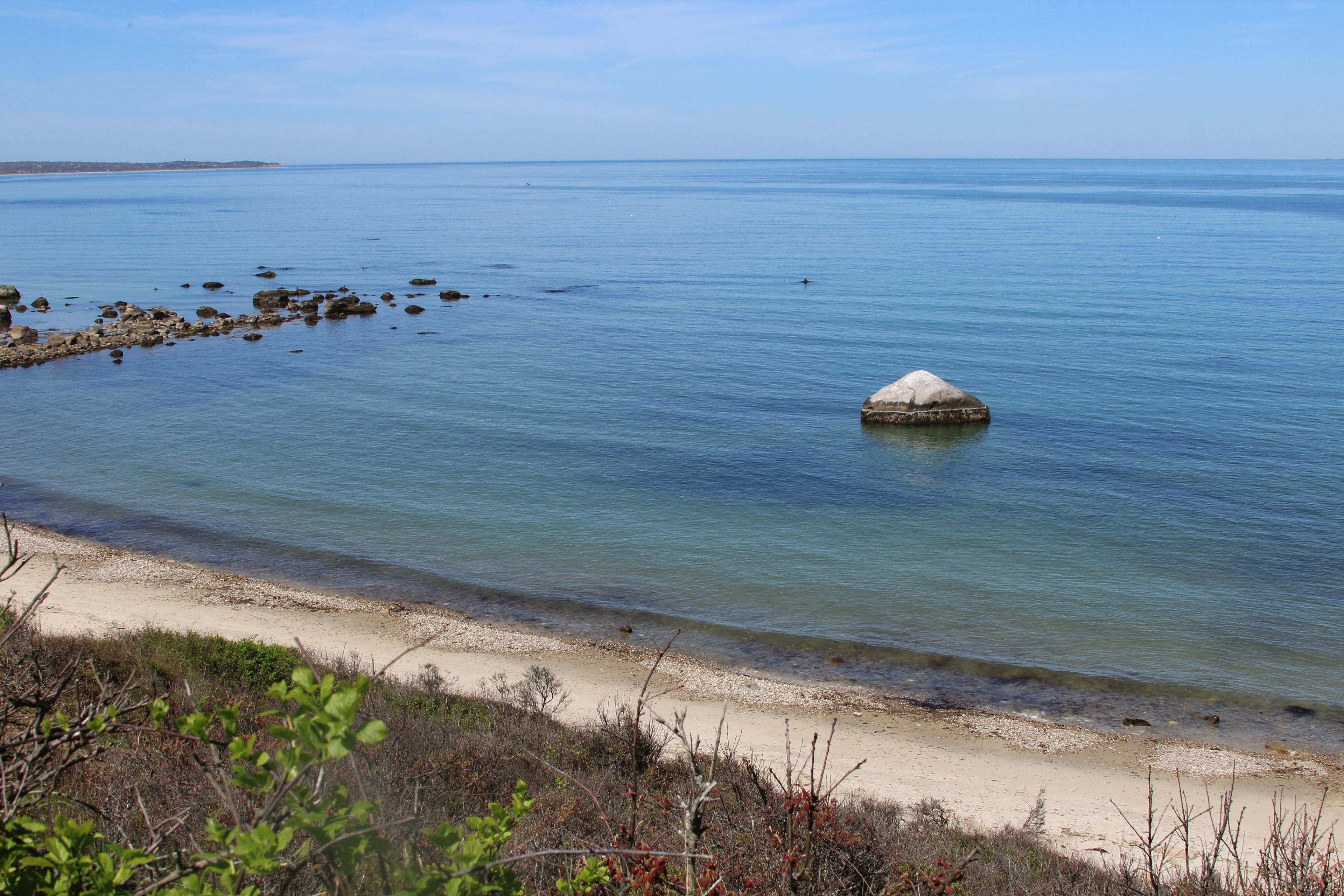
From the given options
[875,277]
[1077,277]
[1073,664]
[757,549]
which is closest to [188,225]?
[875,277]

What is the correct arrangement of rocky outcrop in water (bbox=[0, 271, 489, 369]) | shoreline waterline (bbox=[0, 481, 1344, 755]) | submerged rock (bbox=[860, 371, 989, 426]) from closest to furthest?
1. shoreline waterline (bbox=[0, 481, 1344, 755])
2. submerged rock (bbox=[860, 371, 989, 426])
3. rocky outcrop in water (bbox=[0, 271, 489, 369])

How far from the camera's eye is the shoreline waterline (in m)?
14.8

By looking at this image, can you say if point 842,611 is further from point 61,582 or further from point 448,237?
point 448,237

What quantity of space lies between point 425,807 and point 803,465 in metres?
20.3

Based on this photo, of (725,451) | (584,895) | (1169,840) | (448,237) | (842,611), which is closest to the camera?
(584,895)

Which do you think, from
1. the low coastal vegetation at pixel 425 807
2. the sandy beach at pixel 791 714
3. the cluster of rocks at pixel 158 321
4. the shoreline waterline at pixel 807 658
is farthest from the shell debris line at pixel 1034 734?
the cluster of rocks at pixel 158 321

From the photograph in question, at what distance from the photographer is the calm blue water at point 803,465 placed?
710 inches

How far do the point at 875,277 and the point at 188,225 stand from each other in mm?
96710

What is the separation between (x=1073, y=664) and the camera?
16.5m

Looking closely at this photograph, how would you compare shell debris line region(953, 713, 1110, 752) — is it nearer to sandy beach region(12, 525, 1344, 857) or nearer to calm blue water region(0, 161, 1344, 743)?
sandy beach region(12, 525, 1344, 857)

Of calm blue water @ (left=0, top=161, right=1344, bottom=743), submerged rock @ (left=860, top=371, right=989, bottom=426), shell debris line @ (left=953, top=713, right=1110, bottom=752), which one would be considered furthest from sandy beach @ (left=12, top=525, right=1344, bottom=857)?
submerged rock @ (left=860, top=371, right=989, bottom=426)

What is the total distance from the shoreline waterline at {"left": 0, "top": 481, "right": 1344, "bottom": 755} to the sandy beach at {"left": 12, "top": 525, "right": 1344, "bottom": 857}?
330 millimetres

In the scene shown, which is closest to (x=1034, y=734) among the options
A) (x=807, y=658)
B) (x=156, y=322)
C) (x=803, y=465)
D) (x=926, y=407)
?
(x=807, y=658)

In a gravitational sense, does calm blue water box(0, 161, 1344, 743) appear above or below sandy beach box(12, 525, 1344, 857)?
above
